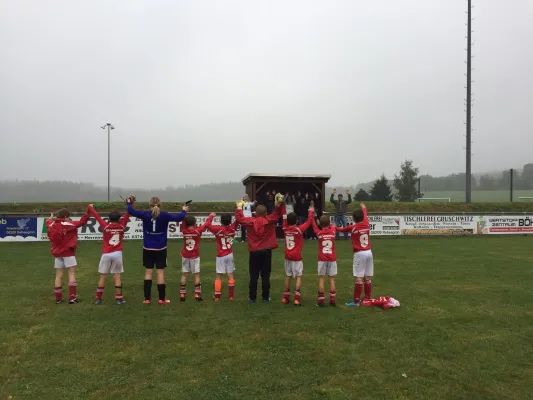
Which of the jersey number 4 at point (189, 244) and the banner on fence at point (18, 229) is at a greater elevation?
the jersey number 4 at point (189, 244)

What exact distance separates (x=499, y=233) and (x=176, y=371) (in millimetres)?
24993

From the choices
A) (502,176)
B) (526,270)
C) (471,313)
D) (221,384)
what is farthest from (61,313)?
(502,176)

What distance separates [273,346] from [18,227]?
20.2 meters

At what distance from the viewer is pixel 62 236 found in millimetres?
7766

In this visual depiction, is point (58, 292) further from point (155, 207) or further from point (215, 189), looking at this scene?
point (215, 189)

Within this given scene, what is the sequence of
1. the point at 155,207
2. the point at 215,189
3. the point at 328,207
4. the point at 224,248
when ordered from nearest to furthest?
the point at 155,207, the point at 224,248, the point at 328,207, the point at 215,189

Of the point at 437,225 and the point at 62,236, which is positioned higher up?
the point at 62,236

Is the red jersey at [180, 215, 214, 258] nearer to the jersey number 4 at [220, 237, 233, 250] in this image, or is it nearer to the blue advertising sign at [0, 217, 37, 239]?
the jersey number 4 at [220, 237, 233, 250]

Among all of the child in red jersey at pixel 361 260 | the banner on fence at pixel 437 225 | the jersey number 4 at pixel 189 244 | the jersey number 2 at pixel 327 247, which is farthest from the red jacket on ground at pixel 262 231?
the banner on fence at pixel 437 225

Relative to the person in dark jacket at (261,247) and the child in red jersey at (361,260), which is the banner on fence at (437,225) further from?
the child in red jersey at (361,260)

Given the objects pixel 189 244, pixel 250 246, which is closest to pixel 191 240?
pixel 189 244

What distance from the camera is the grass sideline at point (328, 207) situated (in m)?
26.9

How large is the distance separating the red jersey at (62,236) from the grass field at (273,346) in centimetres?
107

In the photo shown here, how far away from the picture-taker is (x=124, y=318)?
6625 millimetres
